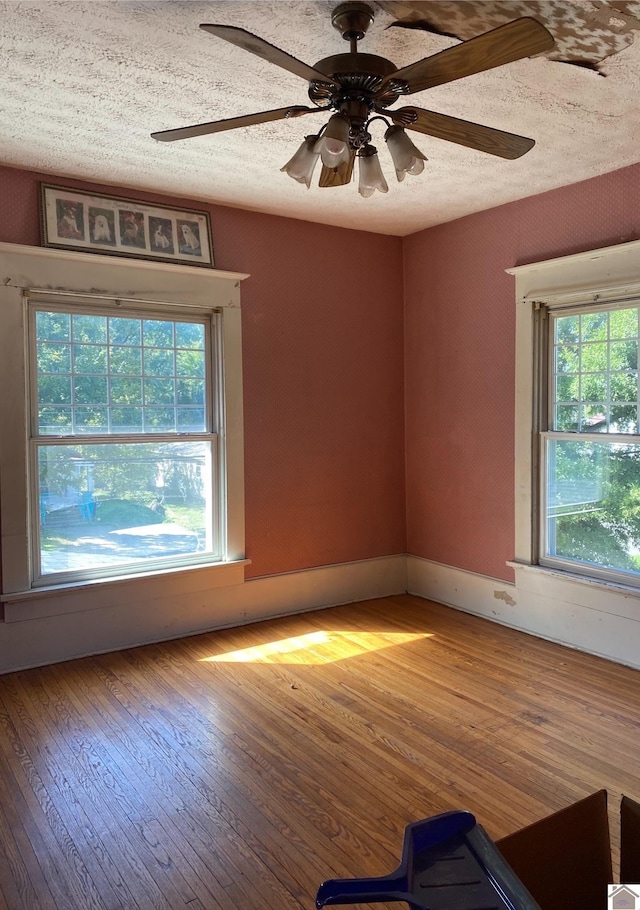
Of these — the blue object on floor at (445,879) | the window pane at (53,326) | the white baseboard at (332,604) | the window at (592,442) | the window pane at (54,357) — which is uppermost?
the window pane at (53,326)

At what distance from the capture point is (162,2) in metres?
2.15

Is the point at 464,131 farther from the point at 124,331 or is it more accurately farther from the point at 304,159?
the point at 124,331

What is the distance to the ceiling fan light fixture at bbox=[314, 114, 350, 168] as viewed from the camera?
6.66 feet

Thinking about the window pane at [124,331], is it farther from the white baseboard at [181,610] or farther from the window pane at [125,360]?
the white baseboard at [181,610]

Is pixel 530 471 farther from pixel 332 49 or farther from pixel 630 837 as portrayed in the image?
pixel 630 837

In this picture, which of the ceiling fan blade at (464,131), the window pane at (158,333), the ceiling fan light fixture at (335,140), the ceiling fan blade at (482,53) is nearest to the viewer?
the ceiling fan blade at (482,53)

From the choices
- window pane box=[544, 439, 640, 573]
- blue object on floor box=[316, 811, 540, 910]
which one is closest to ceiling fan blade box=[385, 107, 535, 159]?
blue object on floor box=[316, 811, 540, 910]

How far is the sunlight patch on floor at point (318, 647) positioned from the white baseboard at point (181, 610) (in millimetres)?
437

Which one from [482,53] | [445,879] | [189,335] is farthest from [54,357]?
[445,879]

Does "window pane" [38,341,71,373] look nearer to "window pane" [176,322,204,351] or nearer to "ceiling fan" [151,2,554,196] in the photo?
"window pane" [176,322,204,351]

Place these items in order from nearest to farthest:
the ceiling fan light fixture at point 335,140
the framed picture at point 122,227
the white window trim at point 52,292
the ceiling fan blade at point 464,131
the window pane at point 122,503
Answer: the ceiling fan light fixture at point 335,140 < the ceiling fan blade at point 464,131 < the white window trim at point 52,292 < the framed picture at point 122,227 < the window pane at point 122,503

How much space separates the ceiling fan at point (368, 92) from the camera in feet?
5.75

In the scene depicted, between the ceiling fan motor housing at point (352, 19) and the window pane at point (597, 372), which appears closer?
the ceiling fan motor housing at point (352, 19)

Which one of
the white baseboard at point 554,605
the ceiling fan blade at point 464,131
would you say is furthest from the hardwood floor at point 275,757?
the ceiling fan blade at point 464,131
